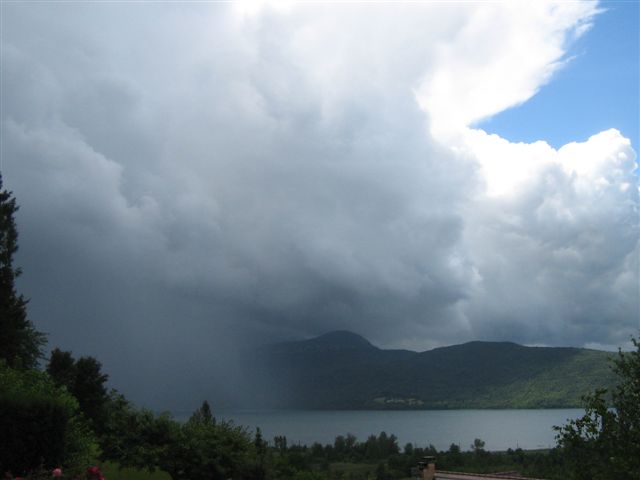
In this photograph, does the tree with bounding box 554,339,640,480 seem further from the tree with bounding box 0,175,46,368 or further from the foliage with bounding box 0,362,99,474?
the tree with bounding box 0,175,46,368

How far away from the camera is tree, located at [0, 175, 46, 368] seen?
3438cm

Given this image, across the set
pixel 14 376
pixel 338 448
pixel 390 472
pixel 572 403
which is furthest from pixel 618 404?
pixel 572 403

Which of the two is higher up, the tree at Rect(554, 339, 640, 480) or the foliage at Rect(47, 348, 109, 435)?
the foliage at Rect(47, 348, 109, 435)

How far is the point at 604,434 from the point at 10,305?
33.1m

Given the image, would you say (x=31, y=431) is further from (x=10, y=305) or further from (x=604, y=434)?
(x=10, y=305)

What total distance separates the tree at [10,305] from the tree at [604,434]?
1204 inches

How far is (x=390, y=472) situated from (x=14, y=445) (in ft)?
217

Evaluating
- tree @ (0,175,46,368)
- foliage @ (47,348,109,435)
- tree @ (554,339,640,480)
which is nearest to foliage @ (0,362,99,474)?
tree @ (554,339,640,480)

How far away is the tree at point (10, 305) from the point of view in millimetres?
34375

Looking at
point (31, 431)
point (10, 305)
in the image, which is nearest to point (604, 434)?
point (31, 431)

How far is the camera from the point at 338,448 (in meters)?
105

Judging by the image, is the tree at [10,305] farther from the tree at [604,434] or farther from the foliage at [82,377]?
the tree at [604,434]

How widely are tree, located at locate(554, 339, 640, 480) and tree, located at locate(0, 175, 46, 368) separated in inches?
1204

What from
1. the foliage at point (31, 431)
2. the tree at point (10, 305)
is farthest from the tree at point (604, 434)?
the tree at point (10, 305)
